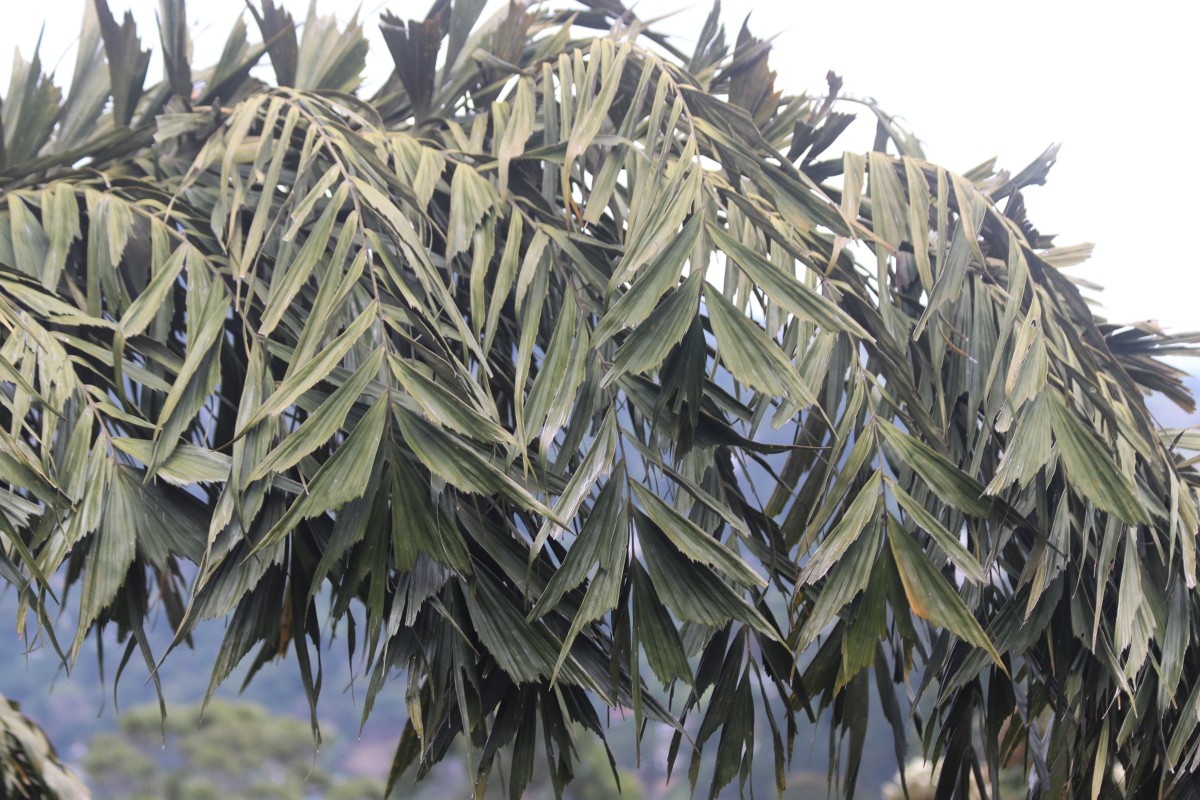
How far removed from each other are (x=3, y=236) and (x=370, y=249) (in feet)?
1.52

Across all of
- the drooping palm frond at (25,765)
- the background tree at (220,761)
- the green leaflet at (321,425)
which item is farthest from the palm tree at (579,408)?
the background tree at (220,761)

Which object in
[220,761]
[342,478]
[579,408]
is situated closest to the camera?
[342,478]

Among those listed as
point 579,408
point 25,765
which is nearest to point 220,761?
point 25,765

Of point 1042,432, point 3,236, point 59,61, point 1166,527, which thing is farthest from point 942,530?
point 59,61

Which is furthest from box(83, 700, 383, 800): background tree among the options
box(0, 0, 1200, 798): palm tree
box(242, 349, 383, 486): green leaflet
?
box(242, 349, 383, 486): green leaflet

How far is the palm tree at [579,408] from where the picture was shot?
713mm

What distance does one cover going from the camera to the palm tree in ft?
2.34

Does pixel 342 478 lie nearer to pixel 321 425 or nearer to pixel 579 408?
pixel 321 425

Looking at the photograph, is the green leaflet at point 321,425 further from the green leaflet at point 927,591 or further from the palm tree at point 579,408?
the green leaflet at point 927,591

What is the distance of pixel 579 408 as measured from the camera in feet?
2.69

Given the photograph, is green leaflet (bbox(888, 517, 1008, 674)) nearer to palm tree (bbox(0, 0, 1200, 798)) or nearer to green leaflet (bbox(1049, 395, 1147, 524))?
palm tree (bbox(0, 0, 1200, 798))

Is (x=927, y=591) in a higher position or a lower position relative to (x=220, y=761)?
higher

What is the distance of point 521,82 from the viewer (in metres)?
1.04

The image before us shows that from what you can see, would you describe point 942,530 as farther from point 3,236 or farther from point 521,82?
point 3,236
